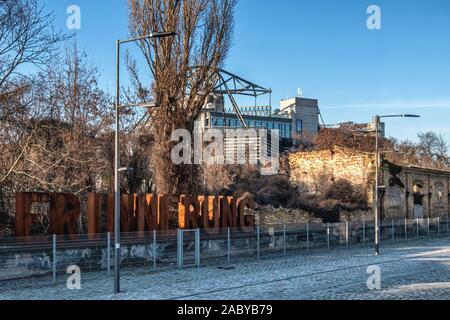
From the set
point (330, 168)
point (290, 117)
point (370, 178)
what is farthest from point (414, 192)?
point (290, 117)

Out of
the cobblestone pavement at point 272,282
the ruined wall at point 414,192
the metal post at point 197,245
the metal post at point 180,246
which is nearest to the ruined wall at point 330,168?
the ruined wall at point 414,192

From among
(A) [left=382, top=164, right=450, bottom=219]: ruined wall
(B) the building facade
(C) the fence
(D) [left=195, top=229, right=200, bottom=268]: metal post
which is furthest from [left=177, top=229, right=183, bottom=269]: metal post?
(B) the building facade

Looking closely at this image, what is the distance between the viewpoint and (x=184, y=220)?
82.0 ft

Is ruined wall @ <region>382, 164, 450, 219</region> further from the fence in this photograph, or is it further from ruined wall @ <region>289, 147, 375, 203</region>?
the fence

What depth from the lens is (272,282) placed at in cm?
1905

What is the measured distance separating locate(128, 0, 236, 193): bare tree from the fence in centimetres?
339

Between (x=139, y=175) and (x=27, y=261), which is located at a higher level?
(x=139, y=175)

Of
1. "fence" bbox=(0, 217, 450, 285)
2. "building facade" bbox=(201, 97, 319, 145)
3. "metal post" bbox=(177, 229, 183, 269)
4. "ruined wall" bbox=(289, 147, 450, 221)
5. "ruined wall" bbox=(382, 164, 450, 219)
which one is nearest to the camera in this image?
"fence" bbox=(0, 217, 450, 285)

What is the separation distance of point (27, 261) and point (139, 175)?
13013mm

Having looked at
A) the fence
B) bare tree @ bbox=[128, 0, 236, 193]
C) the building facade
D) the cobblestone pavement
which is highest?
the building facade

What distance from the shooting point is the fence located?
18.6m

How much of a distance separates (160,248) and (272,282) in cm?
577
